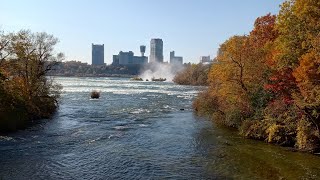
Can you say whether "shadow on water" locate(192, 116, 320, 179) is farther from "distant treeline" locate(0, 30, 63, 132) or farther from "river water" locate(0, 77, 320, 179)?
"distant treeline" locate(0, 30, 63, 132)

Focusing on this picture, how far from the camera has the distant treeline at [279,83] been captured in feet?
103

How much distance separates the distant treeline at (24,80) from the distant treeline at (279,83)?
25650 millimetres

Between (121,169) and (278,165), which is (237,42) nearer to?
(278,165)

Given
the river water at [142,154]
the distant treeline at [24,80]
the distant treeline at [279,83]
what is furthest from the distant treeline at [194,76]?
the river water at [142,154]

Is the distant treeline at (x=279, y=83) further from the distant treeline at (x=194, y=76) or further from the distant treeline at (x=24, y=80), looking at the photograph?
the distant treeline at (x=194, y=76)

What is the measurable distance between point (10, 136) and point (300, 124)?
1152 inches

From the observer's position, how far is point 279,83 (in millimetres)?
35562

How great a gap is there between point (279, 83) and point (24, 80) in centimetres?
3626

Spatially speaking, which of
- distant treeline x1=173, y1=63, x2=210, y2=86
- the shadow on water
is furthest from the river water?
distant treeline x1=173, y1=63, x2=210, y2=86

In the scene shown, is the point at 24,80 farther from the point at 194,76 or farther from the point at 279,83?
the point at 194,76

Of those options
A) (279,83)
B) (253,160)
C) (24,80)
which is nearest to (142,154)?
(253,160)

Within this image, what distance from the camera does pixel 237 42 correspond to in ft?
148

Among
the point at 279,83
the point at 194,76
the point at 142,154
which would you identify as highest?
the point at 279,83

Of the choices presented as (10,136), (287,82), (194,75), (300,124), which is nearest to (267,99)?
(287,82)
